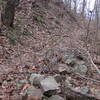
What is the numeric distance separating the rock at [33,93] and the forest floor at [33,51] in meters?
0.41

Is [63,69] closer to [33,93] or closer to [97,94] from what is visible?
[97,94]

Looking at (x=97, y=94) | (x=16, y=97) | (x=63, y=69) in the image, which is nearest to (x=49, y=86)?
(x=16, y=97)

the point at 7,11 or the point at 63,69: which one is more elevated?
the point at 7,11

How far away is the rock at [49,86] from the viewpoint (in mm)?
5209

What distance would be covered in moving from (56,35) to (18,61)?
22.9 ft

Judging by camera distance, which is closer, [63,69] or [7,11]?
[63,69]

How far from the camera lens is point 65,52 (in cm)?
924

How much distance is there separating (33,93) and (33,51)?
5680 millimetres

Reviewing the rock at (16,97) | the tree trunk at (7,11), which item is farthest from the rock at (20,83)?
the tree trunk at (7,11)

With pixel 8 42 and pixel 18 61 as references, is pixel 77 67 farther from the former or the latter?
pixel 8 42

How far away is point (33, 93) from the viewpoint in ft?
16.7

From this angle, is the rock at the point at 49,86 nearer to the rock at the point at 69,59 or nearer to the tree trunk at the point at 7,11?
the rock at the point at 69,59

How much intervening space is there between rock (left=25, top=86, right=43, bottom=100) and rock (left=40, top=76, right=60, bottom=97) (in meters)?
0.17

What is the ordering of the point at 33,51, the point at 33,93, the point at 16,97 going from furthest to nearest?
the point at 33,51 < the point at 16,97 < the point at 33,93
